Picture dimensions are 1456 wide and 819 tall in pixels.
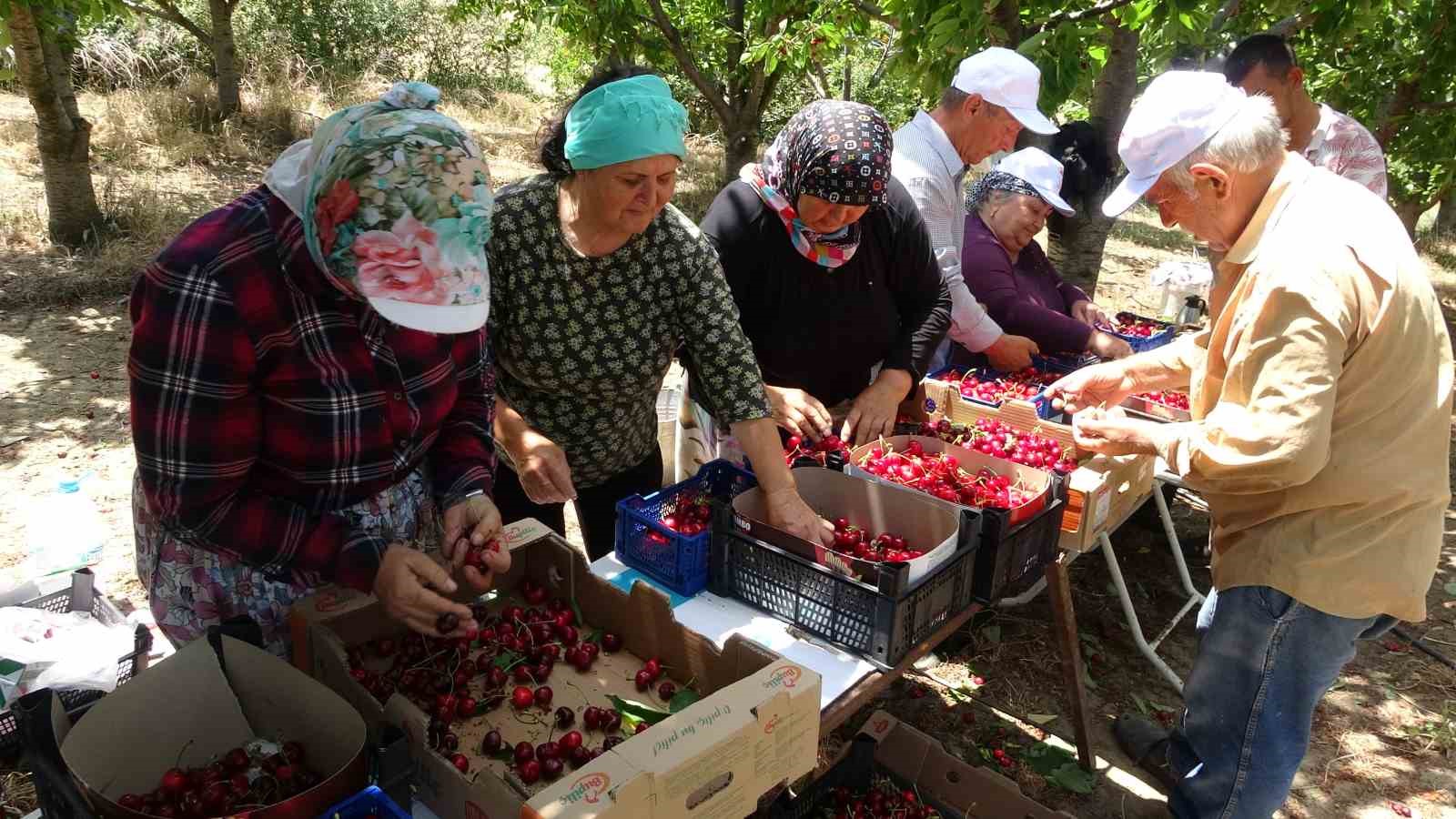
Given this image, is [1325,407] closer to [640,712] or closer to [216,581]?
[640,712]

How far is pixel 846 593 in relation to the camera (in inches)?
83.4

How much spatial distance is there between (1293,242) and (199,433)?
90.7 inches

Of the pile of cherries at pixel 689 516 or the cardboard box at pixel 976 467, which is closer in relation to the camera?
the pile of cherries at pixel 689 516

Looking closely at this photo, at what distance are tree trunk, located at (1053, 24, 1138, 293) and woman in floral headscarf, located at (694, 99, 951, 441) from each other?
2632mm

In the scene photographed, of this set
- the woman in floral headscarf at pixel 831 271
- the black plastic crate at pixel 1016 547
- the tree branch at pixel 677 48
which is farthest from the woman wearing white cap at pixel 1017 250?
the tree branch at pixel 677 48

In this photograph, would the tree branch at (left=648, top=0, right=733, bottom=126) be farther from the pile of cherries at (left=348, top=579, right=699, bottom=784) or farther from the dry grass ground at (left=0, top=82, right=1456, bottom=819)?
the pile of cherries at (left=348, top=579, right=699, bottom=784)

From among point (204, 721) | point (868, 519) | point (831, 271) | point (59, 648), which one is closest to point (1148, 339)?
point (831, 271)

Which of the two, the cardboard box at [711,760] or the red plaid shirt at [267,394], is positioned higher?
the red plaid shirt at [267,394]

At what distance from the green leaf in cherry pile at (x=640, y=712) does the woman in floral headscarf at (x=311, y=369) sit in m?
0.36

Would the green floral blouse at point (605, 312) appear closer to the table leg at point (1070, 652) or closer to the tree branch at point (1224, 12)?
the table leg at point (1070, 652)

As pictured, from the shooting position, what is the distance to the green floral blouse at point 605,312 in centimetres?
242

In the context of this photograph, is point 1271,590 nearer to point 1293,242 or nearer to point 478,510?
point 1293,242

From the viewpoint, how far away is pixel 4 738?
82.7 inches

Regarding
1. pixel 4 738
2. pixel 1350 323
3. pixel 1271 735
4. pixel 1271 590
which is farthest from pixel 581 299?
pixel 1271 735
